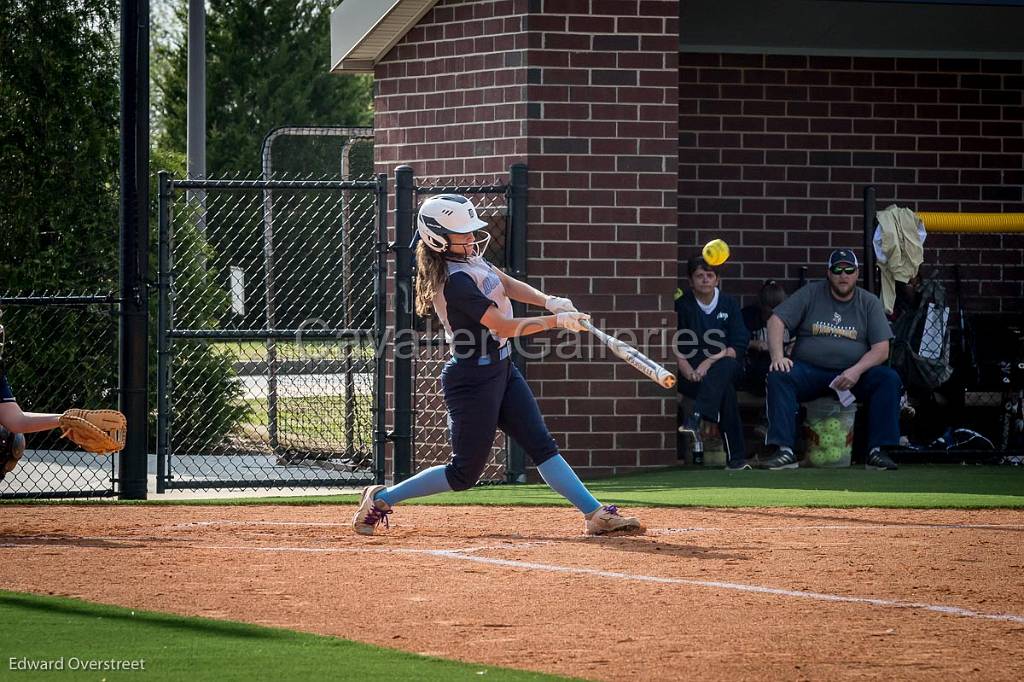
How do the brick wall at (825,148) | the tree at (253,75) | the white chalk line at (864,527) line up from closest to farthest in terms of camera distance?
the white chalk line at (864,527) → the brick wall at (825,148) → the tree at (253,75)

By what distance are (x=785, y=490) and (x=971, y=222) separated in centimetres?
370

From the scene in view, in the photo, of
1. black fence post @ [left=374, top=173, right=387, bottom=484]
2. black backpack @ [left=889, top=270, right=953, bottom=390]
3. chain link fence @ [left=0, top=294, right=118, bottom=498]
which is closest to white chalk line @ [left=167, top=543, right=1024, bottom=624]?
black fence post @ [left=374, top=173, right=387, bottom=484]

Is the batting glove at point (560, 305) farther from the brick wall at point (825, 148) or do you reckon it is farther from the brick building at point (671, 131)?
the brick wall at point (825, 148)

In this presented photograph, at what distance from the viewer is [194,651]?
5406mm

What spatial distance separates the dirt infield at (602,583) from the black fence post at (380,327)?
1.54 metres

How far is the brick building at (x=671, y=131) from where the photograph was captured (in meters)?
11.9

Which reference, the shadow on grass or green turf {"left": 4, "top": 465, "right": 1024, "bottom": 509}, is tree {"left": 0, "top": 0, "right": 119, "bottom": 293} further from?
the shadow on grass

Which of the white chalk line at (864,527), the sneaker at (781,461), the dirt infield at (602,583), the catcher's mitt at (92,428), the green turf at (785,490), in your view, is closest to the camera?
the dirt infield at (602,583)

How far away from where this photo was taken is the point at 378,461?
11062mm

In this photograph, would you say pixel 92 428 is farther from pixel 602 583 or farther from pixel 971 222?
pixel 971 222

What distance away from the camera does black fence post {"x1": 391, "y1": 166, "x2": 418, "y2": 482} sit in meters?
11.1

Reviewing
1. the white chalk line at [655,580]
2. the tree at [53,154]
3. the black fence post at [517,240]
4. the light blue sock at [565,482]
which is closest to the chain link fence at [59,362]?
the tree at [53,154]

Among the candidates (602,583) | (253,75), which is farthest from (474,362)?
(253,75)

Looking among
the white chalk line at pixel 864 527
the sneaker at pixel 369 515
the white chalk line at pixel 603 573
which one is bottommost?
the white chalk line at pixel 603 573
